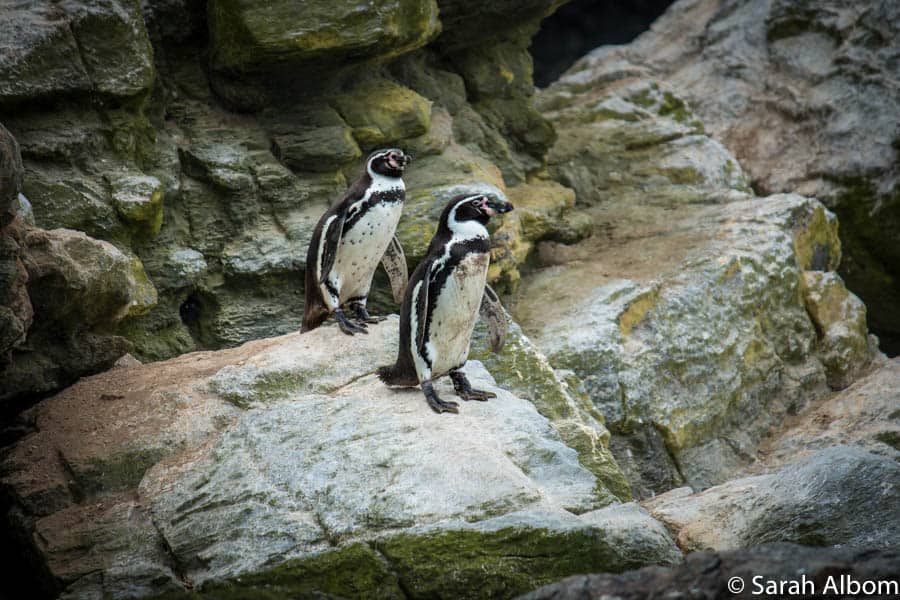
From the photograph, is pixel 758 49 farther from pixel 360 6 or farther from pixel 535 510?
pixel 535 510

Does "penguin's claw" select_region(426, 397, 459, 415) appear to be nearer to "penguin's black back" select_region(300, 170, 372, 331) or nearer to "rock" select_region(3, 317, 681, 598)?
"rock" select_region(3, 317, 681, 598)

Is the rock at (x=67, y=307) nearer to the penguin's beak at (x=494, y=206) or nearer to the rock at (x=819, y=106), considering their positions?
the penguin's beak at (x=494, y=206)

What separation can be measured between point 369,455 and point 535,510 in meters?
0.82

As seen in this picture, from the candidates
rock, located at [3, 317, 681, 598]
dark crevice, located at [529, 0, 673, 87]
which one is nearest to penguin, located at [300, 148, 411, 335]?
rock, located at [3, 317, 681, 598]

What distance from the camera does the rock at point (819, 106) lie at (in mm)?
9953

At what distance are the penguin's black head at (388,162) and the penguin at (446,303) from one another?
783mm

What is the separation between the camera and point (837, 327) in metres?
8.52

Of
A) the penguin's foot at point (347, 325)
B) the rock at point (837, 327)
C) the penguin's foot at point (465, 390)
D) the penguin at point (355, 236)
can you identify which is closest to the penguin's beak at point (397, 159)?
the penguin at point (355, 236)

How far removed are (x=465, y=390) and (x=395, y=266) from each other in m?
1.39

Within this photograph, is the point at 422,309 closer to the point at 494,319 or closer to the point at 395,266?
the point at 494,319

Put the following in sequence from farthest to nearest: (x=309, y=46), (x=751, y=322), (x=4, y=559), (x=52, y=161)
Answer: (x=751, y=322) < (x=309, y=46) < (x=52, y=161) < (x=4, y=559)

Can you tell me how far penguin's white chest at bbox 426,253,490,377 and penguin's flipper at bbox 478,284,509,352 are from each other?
40 cm

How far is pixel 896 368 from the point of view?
737 centimetres

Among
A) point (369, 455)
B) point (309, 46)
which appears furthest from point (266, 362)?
point (309, 46)
